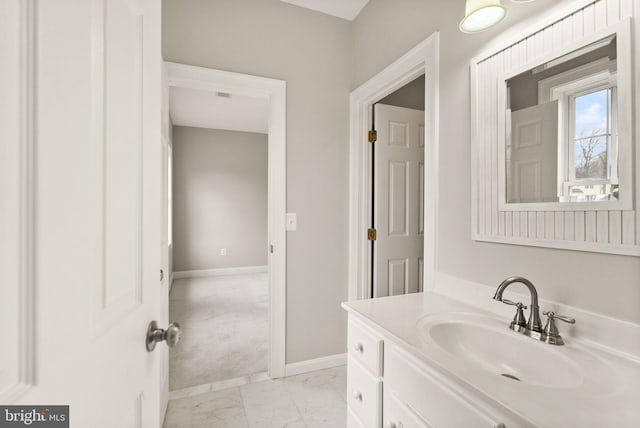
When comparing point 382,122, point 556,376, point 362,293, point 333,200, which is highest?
point 382,122

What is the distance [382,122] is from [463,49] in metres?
0.93

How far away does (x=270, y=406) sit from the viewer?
73.0 inches

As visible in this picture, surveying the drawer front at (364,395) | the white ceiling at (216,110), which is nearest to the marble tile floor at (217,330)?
the drawer front at (364,395)

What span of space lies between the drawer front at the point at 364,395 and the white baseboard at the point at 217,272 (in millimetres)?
4641

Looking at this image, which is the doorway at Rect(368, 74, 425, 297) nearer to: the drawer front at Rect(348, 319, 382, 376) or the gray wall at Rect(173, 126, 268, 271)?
the drawer front at Rect(348, 319, 382, 376)

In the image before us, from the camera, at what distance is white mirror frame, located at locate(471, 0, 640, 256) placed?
842 mm

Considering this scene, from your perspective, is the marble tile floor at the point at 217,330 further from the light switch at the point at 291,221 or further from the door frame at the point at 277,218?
the light switch at the point at 291,221

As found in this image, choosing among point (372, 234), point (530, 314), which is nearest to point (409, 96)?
point (372, 234)

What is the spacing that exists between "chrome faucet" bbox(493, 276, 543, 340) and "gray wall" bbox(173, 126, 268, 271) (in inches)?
201

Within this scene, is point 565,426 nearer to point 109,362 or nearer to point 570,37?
point 109,362

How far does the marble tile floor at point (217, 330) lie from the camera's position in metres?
2.27

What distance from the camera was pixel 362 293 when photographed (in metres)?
2.29

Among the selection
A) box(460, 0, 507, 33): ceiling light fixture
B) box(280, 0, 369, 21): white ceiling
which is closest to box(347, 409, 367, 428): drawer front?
box(460, 0, 507, 33): ceiling light fixture

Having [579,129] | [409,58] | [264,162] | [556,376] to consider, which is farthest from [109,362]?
[264,162]
